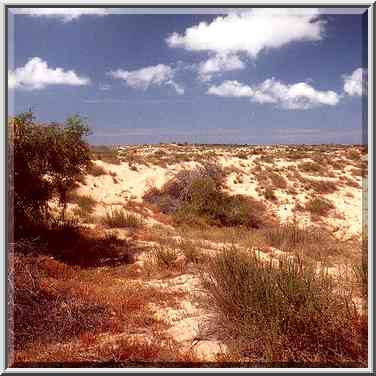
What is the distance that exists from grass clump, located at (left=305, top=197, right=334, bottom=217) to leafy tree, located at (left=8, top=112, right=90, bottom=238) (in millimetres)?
10799

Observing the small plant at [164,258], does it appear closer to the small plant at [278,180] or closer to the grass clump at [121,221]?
the grass clump at [121,221]

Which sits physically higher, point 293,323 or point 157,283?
point 293,323

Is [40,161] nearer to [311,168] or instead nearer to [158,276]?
[158,276]

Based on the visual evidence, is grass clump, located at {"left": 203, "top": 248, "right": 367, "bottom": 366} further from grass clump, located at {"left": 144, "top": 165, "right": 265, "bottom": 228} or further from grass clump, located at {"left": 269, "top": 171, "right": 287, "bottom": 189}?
grass clump, located at {"left": 269, "top": 171, "right": 287, "bottom": 189}

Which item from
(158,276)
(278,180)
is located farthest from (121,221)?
(278,180)

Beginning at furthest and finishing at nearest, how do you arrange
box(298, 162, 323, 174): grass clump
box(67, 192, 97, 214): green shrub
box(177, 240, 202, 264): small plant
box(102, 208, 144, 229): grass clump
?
box(298, 162, 323, 174): grass clump → box(67, 192, 97, 214): green shrub → box(102, 208, 144, 229): grass clump → box(177, 240, 202, 264): small plant

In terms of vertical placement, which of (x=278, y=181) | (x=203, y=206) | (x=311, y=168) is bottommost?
(x=203, y=206)

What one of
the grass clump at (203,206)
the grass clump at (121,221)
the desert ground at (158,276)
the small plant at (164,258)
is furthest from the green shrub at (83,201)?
the small plant at (164,258)

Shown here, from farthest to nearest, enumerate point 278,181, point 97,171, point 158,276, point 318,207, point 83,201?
1. point 278,181
2. point 97,171
3. point 318,207
4. point 83,201
5. point 158,276

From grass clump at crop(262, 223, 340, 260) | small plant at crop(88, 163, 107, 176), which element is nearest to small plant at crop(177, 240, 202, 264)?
grass clump at crop(262, 223, 340, 260)

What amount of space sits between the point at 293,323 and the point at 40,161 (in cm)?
570

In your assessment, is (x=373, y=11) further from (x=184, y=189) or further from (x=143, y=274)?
(x=184, y=189)

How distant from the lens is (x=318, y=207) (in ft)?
56.6

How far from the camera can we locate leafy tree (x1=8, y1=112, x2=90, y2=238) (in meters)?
7.47
